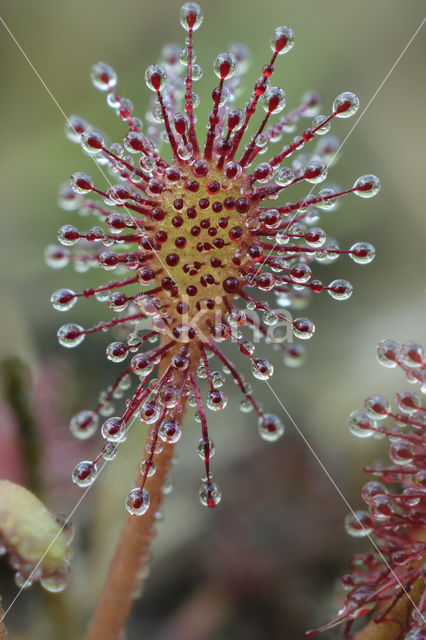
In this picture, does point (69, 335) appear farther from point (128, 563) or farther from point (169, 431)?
point (128, 563)

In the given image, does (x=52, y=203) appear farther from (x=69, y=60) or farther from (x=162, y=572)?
(x=162, y=572)

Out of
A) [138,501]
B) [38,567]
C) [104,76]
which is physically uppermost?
[104,76]

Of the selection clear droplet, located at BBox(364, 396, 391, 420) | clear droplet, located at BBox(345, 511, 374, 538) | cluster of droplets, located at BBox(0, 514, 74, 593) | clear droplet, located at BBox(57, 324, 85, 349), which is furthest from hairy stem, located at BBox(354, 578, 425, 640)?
clear droplet, located at BBox(57, 324, 85, 349)

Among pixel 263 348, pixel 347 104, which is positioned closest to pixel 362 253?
pixel 347 104

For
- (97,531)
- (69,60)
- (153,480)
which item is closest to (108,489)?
(97,531)

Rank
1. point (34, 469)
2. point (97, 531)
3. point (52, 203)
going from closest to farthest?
point (34, 469)
point (97, 531)
point (52, 203)

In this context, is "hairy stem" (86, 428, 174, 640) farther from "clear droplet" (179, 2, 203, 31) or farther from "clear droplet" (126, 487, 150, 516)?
"clear droplet" (179, 2, 203, 31)
